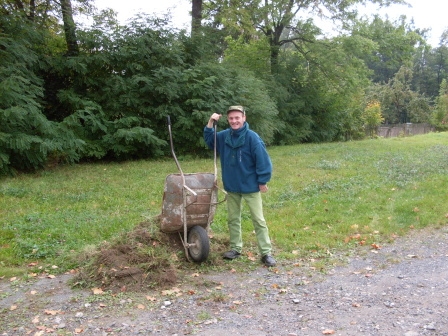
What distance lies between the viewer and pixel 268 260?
5684 millimetres

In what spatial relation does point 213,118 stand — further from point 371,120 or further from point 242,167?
point 371,120

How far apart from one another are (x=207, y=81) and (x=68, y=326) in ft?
40.3

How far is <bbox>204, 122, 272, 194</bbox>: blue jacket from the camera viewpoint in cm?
553

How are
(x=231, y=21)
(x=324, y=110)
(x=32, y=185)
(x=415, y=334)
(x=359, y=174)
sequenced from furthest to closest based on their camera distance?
(x=324, y=110)
(x=231, y=21)
(x=359, y=174)
(x=32, y=185)
(x=415, y=334)

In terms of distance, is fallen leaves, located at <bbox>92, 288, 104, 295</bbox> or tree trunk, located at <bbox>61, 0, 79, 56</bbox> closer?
fallen leaves, located at <bbox>92, 288, 104, 295</bbox>

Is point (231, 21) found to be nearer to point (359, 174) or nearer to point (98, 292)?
point (359, 174)

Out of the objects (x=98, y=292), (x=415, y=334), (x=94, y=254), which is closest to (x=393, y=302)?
(x=415, y=334)

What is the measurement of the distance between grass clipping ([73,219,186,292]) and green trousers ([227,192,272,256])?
72 cm

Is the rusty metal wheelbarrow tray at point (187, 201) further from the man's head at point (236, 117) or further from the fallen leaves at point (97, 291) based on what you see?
the fallen leaves at point (97, 291)

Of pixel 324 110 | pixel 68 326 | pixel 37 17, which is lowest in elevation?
pixel 68 326

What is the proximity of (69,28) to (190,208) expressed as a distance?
11.2 m

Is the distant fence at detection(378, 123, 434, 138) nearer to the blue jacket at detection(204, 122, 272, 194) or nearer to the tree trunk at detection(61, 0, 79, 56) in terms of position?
the tree trunk at detection(61, 0, 79, 56)

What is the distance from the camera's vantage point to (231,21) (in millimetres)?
19016

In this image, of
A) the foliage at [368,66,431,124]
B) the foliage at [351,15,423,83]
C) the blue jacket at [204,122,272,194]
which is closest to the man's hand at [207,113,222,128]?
the blue jacket at [204,122,272,194]
